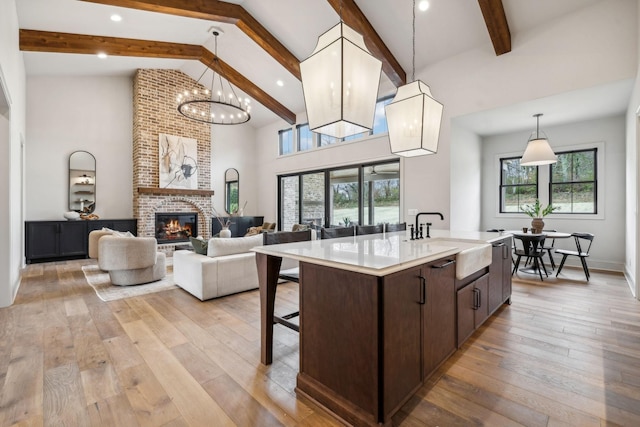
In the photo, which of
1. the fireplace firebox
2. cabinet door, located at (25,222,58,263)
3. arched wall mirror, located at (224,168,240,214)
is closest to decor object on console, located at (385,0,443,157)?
the fireplace firebox

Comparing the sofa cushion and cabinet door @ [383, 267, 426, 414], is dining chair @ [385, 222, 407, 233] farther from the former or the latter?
cabinet door @ [383, 267, 426, 414]

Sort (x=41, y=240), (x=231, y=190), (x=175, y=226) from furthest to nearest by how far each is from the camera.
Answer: (x=231, y=190), (x=175, y=226), (x=41, y=240)

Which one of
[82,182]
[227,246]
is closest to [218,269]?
[227,246]

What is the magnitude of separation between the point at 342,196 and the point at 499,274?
15.3ft

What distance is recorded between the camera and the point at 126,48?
5828mm

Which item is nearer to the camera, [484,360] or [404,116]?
[484,360]

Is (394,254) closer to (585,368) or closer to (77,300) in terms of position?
(585,368)

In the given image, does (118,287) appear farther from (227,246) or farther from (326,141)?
(326,141)

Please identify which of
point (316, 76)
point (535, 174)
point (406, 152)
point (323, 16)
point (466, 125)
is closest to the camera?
point (316, 76)

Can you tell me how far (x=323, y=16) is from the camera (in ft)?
16.8

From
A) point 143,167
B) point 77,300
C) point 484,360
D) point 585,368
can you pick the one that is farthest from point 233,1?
point 585,368

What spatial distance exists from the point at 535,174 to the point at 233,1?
6777mm

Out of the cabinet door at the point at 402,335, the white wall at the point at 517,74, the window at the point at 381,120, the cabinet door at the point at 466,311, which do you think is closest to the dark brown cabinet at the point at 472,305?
the cabinet door at the point at 466,311

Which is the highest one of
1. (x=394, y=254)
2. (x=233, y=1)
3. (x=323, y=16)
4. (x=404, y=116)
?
(x=233, y=1)
